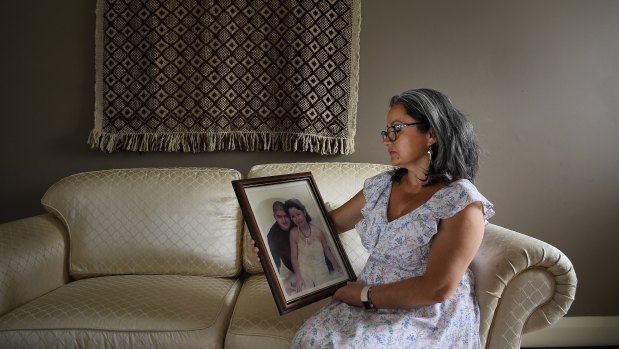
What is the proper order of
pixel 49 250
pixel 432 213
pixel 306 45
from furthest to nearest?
pixel 306 45 < pixel 49 250 < pixel 432 213

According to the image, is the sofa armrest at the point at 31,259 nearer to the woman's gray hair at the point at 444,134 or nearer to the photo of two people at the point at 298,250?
the photo of two people at the point at 298,250

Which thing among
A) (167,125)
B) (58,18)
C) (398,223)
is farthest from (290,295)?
(58,18)

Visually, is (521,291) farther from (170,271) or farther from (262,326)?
(170,271)

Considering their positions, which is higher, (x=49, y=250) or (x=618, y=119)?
(x=618, y=119)

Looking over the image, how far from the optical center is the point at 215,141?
84.4 inches

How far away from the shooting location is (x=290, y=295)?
1258 millimetres

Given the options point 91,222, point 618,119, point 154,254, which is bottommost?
point 154,254

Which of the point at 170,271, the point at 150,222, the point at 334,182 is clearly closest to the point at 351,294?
the point at 334,182

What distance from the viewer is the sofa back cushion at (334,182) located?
179cm

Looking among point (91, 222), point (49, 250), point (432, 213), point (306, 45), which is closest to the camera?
point (432, 213)

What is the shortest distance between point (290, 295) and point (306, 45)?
4.24 ft

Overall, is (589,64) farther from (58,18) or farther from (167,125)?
(58,18)

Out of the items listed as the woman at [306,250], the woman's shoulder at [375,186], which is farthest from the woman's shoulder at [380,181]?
the woman at [306,250]

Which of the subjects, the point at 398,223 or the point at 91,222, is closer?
the point at 398,223
